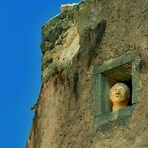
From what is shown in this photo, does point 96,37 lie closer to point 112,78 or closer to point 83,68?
point 83,68

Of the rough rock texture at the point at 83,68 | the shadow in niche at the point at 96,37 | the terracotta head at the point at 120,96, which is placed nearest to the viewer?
the rough rock texture at the point at 83,68

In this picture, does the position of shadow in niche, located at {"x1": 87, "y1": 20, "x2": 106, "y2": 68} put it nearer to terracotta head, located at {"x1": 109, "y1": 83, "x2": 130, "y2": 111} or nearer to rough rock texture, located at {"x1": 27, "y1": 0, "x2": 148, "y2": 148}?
rough rock texture, located at {"x1": 27, "y1": 0, "x2": 148, "y2": 148}

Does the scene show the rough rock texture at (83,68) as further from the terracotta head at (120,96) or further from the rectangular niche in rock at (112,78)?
the terracotta head at (120,96)

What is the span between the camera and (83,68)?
22.8 feet

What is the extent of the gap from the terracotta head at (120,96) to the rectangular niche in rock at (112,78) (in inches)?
0.7

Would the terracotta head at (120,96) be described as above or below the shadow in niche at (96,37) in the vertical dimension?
below

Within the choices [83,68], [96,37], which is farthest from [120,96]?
[96,37]

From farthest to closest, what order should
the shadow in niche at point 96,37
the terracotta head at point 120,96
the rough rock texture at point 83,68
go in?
the shadow in niche at point 96,37
the terracotta head at point 120,96
the rough rock texture at point 83,68

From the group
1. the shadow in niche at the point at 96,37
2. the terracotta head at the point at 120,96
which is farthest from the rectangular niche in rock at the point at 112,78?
the shadow in niche at the point at 96,37

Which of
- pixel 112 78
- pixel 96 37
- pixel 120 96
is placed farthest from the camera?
pixel 96 37

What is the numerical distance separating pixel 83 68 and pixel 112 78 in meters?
0.31

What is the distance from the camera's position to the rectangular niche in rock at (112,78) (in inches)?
255

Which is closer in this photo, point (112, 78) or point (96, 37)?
point (112, 78)

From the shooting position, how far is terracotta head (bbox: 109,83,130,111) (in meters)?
6.60
